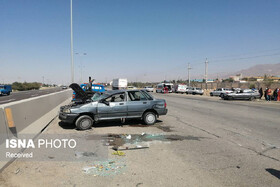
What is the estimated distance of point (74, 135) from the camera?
264 inches

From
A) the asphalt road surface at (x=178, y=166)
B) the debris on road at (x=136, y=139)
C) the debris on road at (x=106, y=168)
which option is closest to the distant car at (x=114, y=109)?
the asphalt road surface at (x=178, y=166)

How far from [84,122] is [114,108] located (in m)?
1.27

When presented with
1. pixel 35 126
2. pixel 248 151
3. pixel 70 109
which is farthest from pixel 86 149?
pixel 248 151

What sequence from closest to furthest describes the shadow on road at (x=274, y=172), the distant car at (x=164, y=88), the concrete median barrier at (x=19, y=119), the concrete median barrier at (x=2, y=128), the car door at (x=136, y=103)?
the shadow on road at (x=274, y=172), the concrete median barrier at (x=2, y=128), the concrete median barrier at (x=19, y=119), the car door at (x=136, y=103), the distant car at (x=164, y=88)

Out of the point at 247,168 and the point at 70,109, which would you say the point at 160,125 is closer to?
the point at 70,109

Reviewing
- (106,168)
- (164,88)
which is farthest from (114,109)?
(164,88)

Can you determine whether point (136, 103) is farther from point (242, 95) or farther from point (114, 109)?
point (242, 95)

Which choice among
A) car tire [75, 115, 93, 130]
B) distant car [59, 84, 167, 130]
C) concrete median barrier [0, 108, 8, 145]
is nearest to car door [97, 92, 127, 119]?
distant car [59, 84, 167, 130]

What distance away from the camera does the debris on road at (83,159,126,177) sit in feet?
12.7

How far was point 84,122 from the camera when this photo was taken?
24.3 ft

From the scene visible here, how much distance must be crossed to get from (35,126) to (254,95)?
24958 millimetres

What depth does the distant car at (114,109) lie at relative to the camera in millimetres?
7383

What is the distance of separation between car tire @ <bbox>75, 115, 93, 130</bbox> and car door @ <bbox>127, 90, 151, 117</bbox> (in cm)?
162

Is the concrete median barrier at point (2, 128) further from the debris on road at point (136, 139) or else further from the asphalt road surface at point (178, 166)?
the debris on road at point (136, 139)
